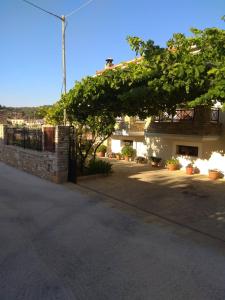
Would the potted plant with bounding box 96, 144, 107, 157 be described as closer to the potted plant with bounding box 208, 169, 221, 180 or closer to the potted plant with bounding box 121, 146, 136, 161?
the potted plant with bounding box 121, 146, 136, 161

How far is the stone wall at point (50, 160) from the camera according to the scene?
39.1 ft

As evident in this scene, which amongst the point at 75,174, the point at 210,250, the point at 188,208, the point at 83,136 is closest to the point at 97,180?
the point at 75,174

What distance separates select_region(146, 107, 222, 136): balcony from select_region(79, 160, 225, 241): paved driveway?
2.30 meters

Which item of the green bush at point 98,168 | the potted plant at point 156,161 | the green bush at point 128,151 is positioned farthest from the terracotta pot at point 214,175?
the green bush at point 128,151

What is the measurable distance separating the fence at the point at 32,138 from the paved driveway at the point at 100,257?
4.90m

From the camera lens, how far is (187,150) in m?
16.1

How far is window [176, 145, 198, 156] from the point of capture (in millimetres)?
15636

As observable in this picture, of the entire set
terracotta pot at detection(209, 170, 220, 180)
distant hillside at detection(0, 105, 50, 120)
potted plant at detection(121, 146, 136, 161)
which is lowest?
terracotta pot at detection(209, 170, 220, 180)

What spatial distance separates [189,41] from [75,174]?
23.7ft

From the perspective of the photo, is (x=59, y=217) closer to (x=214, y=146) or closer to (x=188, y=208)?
(x=188, y=208)

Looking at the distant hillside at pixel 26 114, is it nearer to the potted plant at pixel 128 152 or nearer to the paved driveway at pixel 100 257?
the potted plant at pixel 128 152

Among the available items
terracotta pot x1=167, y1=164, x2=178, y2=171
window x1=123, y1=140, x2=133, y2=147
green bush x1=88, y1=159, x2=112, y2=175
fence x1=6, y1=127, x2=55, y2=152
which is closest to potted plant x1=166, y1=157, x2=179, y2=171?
terracotta pot x1=167, y1=164, x2=178, y2=171

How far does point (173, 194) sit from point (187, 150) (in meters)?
6.28

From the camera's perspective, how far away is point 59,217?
7695 millimetres
